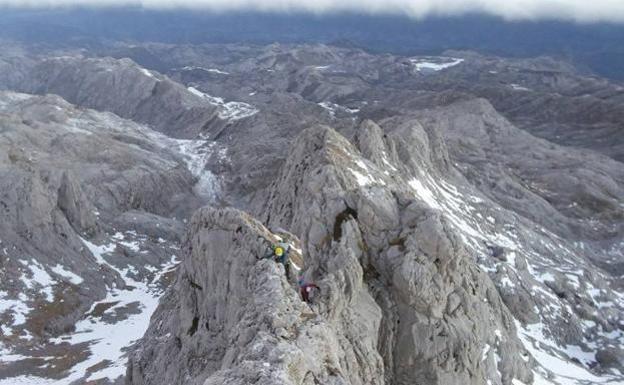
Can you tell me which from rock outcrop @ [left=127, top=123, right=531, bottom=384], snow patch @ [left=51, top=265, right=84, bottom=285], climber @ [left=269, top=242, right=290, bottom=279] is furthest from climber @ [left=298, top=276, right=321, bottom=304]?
snow patch @ [left=51, top=265, right=84, bottom=285]

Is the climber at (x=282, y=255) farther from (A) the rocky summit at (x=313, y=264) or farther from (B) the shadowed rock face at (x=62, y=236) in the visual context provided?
(B) the shadowed rock face at (x=62, y=236)

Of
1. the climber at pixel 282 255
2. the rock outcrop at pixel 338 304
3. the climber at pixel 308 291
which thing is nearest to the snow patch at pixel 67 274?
the rock outcrop at pixel 338 304

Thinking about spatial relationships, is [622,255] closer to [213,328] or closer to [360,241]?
[360,241]

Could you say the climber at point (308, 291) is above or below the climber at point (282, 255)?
below

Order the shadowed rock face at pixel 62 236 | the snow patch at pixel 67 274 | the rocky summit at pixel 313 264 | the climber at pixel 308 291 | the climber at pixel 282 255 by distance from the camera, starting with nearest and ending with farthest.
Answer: the climber at pixel 282 255 → the climber at pixel 308 291 → the rocky summit at pixel 313 264 → the shadowed rock face at pixel 62 236 → the snow patch at pixel 67 274

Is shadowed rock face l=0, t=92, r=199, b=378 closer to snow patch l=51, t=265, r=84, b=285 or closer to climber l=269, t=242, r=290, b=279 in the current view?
snow patch l=51, t=265, r=84, b=285

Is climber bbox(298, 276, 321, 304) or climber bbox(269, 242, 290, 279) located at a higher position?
climber bbox(269, 242, 290, 279)
